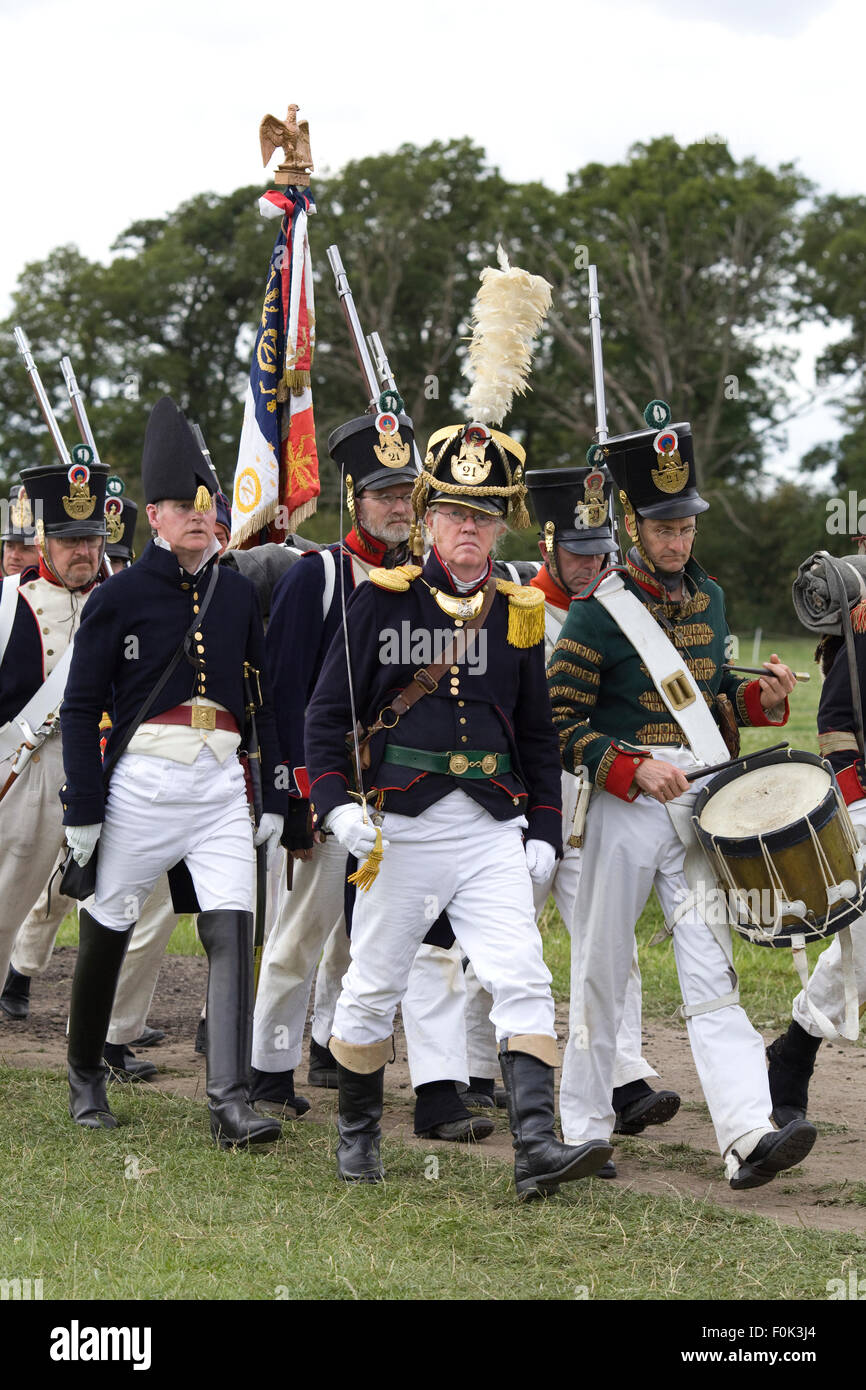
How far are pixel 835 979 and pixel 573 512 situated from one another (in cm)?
217

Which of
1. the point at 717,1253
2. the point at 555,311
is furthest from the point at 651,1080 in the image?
the point at 555,311

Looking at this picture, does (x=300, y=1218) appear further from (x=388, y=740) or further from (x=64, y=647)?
(x=64, y=647)

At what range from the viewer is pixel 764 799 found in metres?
5.62

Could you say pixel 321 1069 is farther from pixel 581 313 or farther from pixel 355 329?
pixel 581 313

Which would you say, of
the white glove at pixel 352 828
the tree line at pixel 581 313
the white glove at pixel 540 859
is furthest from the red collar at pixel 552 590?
the tree line at pixel 581 313

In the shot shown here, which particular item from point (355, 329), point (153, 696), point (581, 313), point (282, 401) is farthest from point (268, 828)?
point (581, 313)

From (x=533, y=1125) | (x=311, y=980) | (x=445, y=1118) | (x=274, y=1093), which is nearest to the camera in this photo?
(x=533, y=1125)

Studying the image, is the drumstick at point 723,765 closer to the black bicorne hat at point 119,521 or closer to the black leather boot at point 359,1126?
the black leather boot at point 359,1126

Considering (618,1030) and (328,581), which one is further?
(328,581)

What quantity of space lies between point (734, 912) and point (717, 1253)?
112cm

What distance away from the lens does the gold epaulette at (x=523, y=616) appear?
572cm

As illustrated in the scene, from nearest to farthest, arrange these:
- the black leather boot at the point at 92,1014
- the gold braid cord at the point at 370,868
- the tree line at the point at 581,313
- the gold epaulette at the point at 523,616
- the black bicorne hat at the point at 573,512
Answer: the gold braid cord at the point at 370,868
the gold epaulette at the point at 523,616
the black leather boot at the point at 92,1014
the black bicorne hat at the point at 573,512
the tree line at the point at 581,313

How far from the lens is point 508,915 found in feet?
18.0

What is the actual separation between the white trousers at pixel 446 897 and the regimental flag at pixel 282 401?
2.60m
